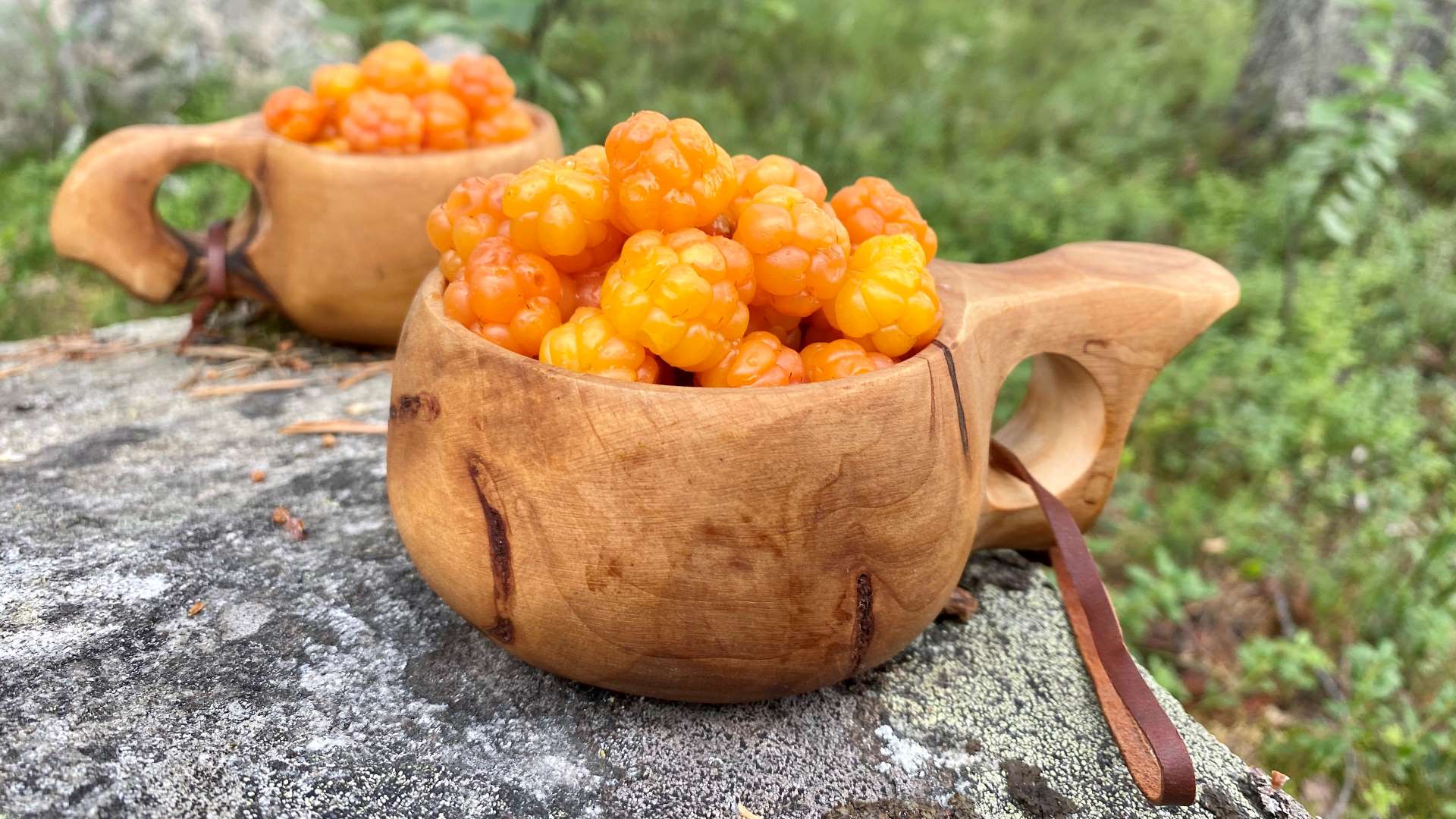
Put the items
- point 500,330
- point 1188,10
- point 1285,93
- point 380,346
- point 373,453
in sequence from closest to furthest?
point 500,330
point 373,453
point 380,346
point 1285,93
point 1188,10

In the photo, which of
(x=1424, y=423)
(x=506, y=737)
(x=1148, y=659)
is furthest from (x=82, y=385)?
(x=1424, y=423)

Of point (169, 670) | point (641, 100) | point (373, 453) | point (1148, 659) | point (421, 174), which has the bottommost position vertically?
point (1148, 659)

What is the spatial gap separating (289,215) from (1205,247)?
297 centimetres

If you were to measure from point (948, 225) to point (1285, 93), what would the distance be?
5.55 ft

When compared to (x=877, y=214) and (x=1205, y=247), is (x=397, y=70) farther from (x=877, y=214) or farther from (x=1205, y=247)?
(x=1205, y=247)

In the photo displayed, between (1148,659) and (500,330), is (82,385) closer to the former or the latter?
(500,330)

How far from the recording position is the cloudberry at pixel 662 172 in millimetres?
1023

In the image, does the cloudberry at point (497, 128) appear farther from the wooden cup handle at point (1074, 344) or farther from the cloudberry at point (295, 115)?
the wooden cup handle at point (1074, 344)

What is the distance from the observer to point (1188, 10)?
570 centimetres

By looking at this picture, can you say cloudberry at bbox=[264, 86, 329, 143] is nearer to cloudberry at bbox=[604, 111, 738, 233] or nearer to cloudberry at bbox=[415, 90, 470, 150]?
cloudberry at bbox=[415, 90, 470, 150]

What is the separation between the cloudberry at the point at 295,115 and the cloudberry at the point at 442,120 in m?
0.18

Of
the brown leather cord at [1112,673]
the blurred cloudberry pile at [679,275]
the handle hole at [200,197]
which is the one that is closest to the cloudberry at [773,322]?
the blurred cloudberry pile at [679,275]

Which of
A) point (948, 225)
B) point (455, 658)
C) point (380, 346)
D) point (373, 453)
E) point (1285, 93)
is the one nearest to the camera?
point (455, 658)

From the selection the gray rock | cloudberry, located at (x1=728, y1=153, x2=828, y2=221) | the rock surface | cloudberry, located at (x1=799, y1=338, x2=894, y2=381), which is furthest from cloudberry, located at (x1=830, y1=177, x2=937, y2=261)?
the gray rock
